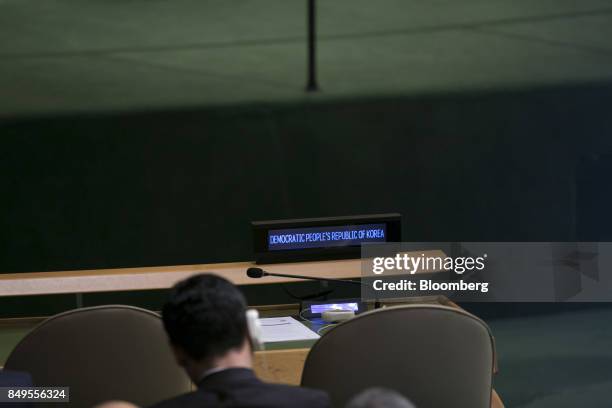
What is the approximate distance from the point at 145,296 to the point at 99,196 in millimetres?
522

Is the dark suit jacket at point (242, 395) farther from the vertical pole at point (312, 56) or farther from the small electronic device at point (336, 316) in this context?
the vertical pole at point (312, 56)

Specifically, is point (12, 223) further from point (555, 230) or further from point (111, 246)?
point (555, 230)

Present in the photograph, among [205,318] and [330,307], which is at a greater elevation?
[205,318]

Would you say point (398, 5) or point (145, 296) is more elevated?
point (398, 5)

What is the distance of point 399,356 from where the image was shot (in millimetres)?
2229

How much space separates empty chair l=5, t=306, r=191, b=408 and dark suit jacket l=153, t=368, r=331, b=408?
777 mm

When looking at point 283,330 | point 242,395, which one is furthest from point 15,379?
point 283,330

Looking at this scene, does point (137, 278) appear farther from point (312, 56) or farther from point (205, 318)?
point (312, 56)

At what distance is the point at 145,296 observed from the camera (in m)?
→ 4.88

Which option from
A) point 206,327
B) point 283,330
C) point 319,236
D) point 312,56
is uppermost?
point 312,56

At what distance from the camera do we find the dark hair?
5.47 feet

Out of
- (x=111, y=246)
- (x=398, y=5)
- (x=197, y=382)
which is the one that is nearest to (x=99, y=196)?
(x=111, y=246)

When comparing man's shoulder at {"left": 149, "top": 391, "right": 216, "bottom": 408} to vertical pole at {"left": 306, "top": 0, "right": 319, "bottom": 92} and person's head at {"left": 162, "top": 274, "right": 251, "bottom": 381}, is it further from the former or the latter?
vertical pole at {"left": 306, "top": 0, "right": 319, "bottom": 92}

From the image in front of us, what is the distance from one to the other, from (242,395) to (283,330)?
1.37m
